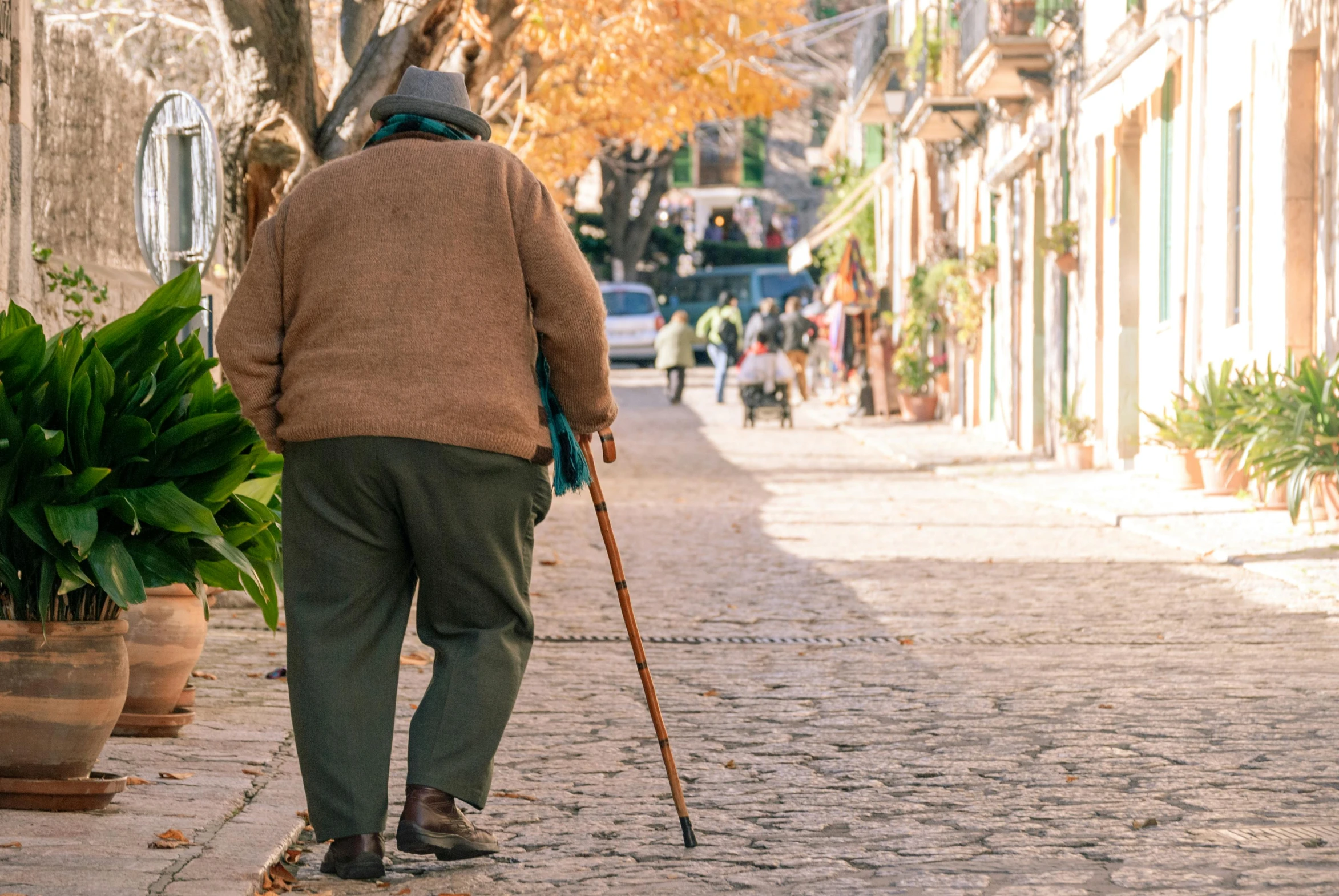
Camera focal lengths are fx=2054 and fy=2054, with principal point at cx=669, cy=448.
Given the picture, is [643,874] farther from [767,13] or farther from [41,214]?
[767,13]

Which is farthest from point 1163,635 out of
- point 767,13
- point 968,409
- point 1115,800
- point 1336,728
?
point 968,409

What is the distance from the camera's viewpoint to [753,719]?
6766mm

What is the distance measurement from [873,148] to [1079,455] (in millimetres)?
23366

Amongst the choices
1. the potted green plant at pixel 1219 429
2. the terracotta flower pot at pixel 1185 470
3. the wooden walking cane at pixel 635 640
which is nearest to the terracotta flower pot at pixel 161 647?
the wooden walking cane at pixel 635 640

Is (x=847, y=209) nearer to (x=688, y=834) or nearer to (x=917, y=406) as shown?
(x=917, y=406)

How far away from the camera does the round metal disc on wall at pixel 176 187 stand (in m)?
8.09

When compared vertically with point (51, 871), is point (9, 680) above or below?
above

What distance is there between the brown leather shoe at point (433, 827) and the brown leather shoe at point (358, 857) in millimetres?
56

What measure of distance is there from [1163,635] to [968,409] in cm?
1828

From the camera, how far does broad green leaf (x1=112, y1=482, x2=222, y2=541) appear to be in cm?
493

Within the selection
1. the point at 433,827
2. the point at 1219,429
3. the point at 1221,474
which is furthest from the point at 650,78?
the point at 433,827

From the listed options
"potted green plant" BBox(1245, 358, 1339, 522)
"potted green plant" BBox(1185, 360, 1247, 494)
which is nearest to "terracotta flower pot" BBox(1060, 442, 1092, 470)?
"potted green plant" BBox(1185, 360, 1247, 494)

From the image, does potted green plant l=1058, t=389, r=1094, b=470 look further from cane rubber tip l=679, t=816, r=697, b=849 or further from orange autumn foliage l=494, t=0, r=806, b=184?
cane rubber tip l=679, t=816, r=697, b=849

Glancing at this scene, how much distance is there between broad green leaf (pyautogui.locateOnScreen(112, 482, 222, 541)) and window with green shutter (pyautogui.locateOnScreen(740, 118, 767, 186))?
6002 centimetres
